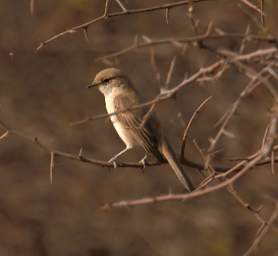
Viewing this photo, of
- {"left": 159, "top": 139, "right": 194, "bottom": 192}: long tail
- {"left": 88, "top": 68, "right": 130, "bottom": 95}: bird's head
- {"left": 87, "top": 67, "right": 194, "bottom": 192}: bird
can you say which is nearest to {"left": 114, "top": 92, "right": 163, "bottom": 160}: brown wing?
{"left": 87, "top": 67, "right": 194, "bottom": 192}: bird

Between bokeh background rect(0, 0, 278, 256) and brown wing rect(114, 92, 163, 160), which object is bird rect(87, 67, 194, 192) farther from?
bokeh background rect(0, 0, 278, 256)

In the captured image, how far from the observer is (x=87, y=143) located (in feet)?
44.0

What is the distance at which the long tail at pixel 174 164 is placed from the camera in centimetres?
677

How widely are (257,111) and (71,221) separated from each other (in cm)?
352

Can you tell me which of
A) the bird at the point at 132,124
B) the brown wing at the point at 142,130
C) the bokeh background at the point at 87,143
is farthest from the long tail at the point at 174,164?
the bokeh background at the point at 87,143

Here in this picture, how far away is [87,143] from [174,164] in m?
6.57

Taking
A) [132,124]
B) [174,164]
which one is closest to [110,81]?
[132,124]

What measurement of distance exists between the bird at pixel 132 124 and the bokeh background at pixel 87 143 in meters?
4.53

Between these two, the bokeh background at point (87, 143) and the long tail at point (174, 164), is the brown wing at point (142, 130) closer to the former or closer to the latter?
the long tail at point (174, 164)

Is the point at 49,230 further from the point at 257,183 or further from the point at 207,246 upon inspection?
the point at 257,183

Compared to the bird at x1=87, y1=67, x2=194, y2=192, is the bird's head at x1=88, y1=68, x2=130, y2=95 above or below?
above

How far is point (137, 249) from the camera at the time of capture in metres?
13.3

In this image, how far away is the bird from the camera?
23.1ft

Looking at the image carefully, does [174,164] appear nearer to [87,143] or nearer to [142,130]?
[142,130]
